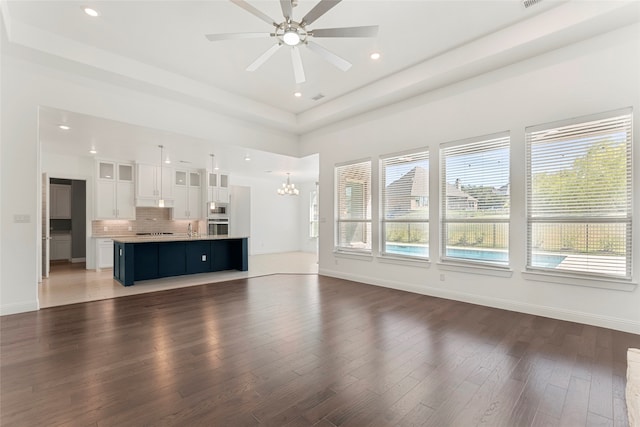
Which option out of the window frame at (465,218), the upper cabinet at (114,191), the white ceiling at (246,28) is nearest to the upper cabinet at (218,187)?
the upper cabinet at (114,191)

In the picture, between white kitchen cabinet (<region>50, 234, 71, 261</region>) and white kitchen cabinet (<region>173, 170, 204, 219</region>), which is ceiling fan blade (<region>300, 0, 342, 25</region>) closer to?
white kitchen cabinet (<region>173, 170, 204, 219</region>)

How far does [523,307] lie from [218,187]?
8327 millimetres

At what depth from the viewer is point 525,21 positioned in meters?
3.59

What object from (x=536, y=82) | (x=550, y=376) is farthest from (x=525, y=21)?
(x=550, y=376)

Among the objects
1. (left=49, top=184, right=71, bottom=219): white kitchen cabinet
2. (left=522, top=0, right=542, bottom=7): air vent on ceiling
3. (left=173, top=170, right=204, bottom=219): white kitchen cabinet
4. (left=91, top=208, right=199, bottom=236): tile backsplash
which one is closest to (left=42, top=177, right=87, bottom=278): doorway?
(left=49, top=184, right=71, bottom=219): white kitchen cabinet

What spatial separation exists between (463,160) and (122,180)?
26.8 feet

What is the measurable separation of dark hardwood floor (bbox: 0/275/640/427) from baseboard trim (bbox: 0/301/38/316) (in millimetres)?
180

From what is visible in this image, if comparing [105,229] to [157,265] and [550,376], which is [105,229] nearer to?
[157,265]

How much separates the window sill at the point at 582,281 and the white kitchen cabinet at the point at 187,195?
8.42m

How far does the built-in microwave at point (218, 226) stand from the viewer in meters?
9.32

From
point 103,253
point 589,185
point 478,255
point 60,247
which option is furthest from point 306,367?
point 60,247

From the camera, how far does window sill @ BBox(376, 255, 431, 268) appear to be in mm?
5051

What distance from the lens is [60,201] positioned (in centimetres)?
936

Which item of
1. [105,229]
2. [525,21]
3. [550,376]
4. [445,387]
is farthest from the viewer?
[105,229]
